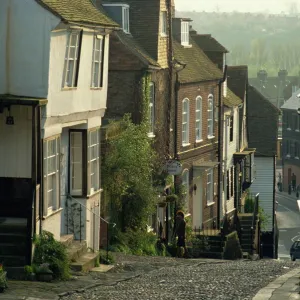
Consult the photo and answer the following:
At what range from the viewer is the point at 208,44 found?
51281 mm

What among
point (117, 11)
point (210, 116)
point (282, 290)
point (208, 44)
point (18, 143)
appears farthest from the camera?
point (208, 44)

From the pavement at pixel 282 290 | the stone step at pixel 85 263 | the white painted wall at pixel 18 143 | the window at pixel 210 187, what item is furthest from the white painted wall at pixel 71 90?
the window at pixel 210 187

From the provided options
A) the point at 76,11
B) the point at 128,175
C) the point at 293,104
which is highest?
the point at 293,104

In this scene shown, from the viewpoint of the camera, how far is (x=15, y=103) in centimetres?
2361

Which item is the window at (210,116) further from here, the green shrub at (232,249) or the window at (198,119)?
the green shrub at (232,249)

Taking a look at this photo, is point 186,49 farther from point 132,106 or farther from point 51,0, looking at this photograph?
point 51,0

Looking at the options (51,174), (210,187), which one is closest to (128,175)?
(51,174)

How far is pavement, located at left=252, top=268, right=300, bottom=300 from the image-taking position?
20.2 metres

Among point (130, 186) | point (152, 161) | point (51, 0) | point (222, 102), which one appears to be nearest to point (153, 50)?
point (152, 161)

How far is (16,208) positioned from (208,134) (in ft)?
82.6

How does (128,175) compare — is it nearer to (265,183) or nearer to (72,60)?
(72,60)

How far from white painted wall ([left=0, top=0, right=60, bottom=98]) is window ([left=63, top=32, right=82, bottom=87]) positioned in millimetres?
1926

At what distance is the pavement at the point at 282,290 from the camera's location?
66.4ft

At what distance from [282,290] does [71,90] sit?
26.9ft
